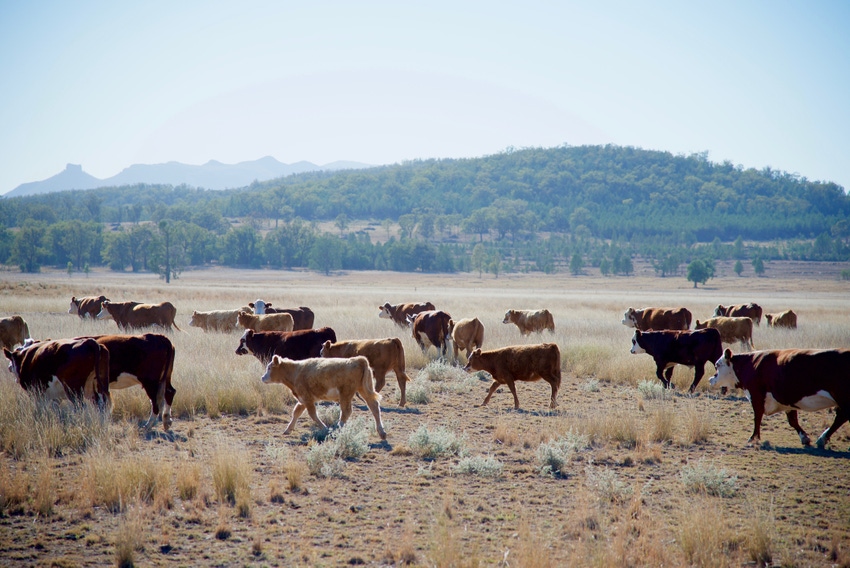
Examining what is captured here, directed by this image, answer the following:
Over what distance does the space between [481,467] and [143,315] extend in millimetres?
18365

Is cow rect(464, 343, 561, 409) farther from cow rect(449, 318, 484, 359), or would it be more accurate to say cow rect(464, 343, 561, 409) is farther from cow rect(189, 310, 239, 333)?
cow rect(189, 310, 239, 333)

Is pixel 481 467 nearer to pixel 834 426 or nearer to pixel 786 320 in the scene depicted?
pixel 834 426

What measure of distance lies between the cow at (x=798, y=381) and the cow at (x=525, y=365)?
3.50 metres

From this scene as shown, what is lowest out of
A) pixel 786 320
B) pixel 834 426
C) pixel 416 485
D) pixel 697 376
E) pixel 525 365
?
pixel 416 485

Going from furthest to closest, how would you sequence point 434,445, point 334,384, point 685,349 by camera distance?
point 685,349
point 334,384
point 434,445

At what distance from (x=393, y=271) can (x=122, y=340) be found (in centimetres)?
11059

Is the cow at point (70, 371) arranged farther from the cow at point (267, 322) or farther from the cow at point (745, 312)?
the cow at point (745, 312)

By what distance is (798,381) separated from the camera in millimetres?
8789

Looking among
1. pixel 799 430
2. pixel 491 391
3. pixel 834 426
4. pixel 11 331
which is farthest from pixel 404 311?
pixel 834 426

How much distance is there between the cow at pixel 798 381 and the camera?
8508 millimetres

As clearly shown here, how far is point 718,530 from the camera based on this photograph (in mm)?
5777

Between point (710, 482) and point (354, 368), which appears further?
point (354, 368)

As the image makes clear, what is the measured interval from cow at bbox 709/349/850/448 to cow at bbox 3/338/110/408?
10395 mm

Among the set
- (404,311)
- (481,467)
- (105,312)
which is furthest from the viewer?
(404,311)
